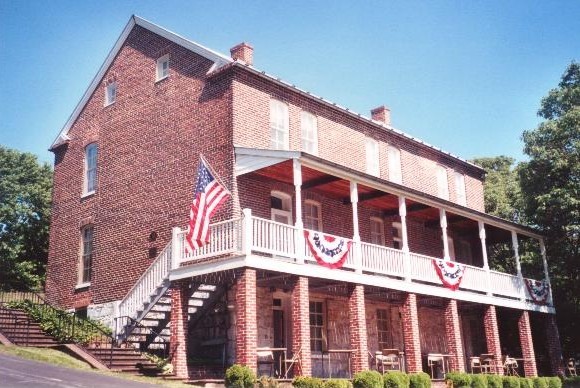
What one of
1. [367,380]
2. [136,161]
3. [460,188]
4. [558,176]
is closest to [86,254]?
[136,161]

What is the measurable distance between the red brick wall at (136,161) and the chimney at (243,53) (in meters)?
1.29

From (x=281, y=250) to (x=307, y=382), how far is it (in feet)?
12.2

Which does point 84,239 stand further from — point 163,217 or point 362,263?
point 362,263

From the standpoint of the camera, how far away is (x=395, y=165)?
27938mm

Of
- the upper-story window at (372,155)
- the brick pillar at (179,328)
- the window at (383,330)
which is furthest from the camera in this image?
the upper-story window at (372,155)

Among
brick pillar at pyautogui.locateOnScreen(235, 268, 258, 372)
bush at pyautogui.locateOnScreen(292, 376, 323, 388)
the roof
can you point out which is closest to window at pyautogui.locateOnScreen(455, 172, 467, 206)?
the roof

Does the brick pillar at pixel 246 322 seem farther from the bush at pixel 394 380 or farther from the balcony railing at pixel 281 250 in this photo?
the bush at pixel 394 380

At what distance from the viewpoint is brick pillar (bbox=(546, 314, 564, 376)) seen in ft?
90.3

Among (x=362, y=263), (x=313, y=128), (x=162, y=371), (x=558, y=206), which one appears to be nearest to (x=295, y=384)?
(x=162, y=371)

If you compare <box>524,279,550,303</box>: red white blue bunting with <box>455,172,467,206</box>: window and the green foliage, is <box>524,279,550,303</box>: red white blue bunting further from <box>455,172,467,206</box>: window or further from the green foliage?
A: the green foliage

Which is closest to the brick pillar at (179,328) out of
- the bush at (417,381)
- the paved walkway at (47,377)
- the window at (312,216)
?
the paved walkway at (47,377)

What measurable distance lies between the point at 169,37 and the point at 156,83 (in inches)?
69.6

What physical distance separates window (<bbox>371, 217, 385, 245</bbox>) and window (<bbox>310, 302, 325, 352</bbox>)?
14.3 feet

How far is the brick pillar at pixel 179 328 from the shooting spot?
1781 centimetres
